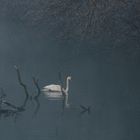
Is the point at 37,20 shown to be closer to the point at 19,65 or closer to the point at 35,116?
the point at 19,65

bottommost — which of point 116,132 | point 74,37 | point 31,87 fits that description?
point 116,132

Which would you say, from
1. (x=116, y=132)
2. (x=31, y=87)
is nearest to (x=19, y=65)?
(x=31, y=87)

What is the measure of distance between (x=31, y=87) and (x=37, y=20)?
25.2 inches

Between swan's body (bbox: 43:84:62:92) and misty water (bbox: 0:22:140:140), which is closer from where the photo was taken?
misty water (bbox: 0:22:140:140)

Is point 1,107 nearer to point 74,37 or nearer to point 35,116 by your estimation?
point 35,116

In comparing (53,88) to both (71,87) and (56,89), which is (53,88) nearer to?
(56,89)

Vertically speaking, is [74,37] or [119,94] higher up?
[74,37]

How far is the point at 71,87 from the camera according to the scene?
5984 mm

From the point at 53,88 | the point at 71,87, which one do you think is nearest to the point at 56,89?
the point at 53,88

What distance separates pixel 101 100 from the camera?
19.9 ft

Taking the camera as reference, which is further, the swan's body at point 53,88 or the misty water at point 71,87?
the swan's body at point 53,88

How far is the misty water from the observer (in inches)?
230

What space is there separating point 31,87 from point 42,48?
376mm

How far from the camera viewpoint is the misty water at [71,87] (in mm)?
5844
